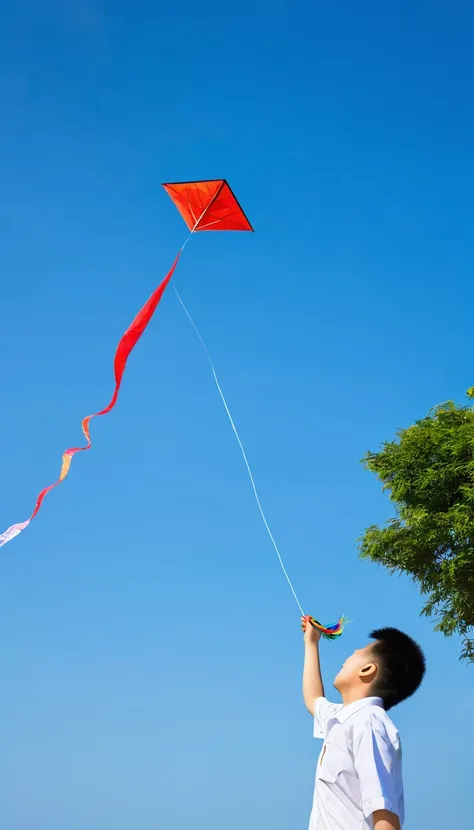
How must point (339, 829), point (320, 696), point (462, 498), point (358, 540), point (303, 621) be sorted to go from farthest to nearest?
point (358, 540), point (462, 498), point (303, 621), point (320, 696), point (339, 829)

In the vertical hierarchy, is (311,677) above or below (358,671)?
above

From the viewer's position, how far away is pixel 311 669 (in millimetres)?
3227

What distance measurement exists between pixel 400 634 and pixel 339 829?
2.41ft

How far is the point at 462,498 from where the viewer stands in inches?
539

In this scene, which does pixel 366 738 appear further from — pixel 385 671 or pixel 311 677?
pixel 311 677

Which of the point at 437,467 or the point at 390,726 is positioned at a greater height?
the point at 437,467

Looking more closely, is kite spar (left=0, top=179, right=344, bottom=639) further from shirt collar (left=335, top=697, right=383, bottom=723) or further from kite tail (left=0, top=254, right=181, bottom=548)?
shirt collar (left=335, top=697, right=383, bottom=723)

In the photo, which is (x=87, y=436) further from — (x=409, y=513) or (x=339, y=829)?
(x=409, y=513)

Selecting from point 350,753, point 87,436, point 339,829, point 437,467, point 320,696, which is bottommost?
point 339,829

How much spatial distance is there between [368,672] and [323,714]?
272 millimetres

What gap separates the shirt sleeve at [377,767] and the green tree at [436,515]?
1122 centimetres

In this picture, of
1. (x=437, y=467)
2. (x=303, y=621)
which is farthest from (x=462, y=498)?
(x=303, y=621)

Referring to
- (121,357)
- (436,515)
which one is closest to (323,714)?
(121,357)

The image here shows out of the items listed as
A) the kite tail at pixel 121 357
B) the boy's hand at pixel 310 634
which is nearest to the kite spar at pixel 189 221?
the kite tail at pixel 121 357
